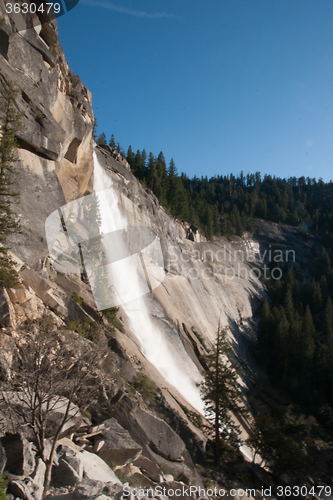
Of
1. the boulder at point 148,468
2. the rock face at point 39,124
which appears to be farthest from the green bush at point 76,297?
the boulder at point 148,468

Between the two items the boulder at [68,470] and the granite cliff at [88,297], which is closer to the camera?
the boulder at [68,470]

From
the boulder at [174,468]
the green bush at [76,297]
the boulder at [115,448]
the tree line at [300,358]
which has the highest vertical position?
the green bush at [76,297]

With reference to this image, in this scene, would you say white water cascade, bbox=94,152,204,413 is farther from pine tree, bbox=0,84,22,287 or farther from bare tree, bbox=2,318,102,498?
bare tree, bbox=2,318,102,498

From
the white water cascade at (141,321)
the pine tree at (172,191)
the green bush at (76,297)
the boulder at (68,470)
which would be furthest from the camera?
the pine tree at (172,191)

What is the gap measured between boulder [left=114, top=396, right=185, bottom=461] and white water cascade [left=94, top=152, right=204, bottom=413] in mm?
9218

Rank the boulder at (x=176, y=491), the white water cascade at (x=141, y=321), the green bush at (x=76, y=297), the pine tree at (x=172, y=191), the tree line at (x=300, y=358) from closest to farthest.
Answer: the boulder at (x=176, y=491)
the green bush at (x=76, y=297)
the white water cascade at (x=141, y=321)
the tree line at (x=300, y=358)
the pine tree at (x=172, y=191)

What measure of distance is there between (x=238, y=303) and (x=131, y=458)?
40.1 m

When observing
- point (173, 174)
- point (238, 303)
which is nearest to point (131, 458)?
point (238, 303)

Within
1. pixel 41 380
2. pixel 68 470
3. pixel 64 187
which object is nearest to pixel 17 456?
pixel 68 470

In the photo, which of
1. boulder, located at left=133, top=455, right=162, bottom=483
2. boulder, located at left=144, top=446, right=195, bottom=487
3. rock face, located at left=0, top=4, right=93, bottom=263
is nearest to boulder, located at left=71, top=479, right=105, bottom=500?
boulder, located at left=133, top=455, right=162, bottom=483

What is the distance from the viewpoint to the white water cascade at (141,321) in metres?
23.5

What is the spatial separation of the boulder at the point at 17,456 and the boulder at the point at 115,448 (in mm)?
3209

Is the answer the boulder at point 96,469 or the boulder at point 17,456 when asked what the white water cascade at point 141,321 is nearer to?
the boulder at point 96,469

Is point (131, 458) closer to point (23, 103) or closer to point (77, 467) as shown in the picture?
point (77, 467)
